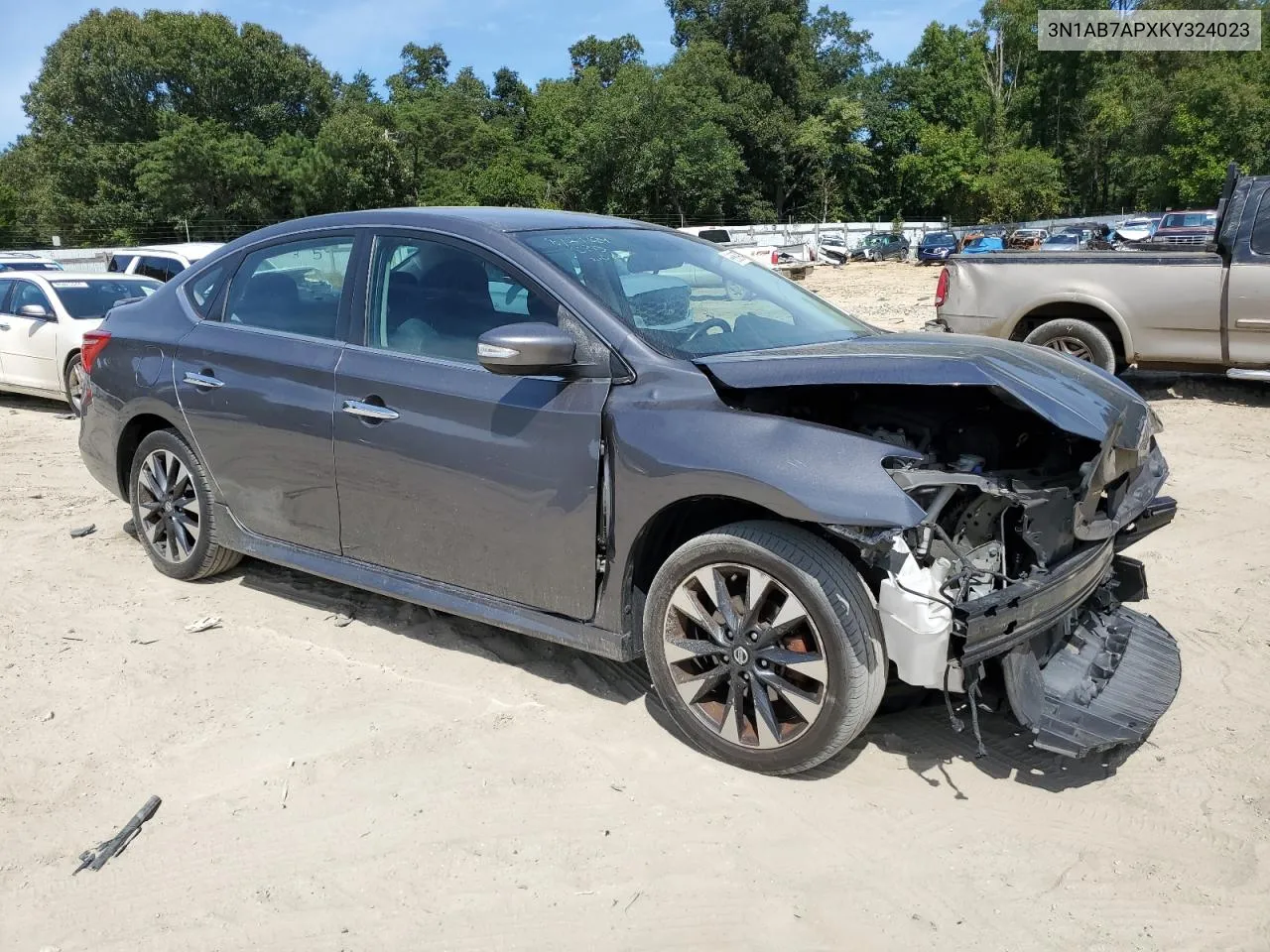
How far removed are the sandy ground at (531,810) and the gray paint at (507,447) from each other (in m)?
0.42

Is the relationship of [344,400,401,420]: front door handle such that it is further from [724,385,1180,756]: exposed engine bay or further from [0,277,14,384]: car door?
[0,277,14,384]: car door

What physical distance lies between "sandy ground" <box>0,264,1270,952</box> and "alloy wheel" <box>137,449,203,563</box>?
45 cm

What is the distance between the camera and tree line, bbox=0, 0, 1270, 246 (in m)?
51.7

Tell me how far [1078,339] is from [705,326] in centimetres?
614

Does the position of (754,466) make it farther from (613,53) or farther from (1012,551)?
(613,53)

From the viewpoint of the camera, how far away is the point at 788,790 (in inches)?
126

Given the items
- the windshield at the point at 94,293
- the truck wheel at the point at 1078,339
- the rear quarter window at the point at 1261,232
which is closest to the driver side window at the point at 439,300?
the truck wheel at the point at 1078,339

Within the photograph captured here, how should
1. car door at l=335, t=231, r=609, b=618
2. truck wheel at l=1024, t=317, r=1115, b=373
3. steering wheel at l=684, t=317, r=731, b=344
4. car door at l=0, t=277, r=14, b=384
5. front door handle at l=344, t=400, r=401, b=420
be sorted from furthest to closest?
car door at l=0, t=277, r=14, b=384 < truck wheel at l=1024, t=317, r=1115, b=373 < front door handle at l=344, t=400, r=401, b=420 < steering wheel at l=684, t=317, r=731, b=344 < car door at l=335, t=231, r=609, b=618

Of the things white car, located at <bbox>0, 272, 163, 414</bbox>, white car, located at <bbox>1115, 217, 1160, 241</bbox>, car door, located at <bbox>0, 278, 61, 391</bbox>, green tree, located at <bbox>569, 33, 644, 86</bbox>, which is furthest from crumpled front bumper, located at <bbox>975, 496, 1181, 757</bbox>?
green tree, located at <bbox>569, 33, 644, 86</bbox>

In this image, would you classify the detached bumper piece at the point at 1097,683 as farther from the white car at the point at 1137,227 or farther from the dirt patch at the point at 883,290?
the white car at the point at 1137,227

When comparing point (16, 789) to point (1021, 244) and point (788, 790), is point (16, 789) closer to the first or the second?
point (788, 790)

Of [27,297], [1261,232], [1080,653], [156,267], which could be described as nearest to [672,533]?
[1080,653]

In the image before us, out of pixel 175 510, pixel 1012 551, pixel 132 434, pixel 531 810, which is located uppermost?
pixel 132 434

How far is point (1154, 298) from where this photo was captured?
334 inches
